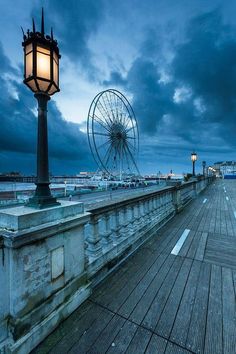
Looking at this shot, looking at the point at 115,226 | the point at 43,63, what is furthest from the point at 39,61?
the point at 115,226

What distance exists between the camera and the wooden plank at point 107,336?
4.75ft

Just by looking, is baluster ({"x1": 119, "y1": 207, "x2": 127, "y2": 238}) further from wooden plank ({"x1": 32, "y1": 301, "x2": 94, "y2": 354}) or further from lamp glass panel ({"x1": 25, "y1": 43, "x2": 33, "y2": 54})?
lamp glass panel ({"x1": 25, "y1": 43, "x2": 33, "y2": 54})

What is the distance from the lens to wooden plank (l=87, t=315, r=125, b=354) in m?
1.45

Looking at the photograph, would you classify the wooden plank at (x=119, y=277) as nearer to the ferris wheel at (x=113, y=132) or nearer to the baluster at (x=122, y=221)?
the baluster at (x=122, y=221)

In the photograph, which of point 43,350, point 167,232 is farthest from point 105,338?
point 167,232

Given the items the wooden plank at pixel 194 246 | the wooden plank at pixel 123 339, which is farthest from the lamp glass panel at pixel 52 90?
the wooden plank at pixel 194 246

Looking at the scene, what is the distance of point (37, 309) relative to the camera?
1.50m

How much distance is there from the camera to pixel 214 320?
173 cm

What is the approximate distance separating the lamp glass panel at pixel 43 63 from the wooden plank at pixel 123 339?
2.55 m

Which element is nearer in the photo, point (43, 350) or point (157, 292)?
point (43, 350)

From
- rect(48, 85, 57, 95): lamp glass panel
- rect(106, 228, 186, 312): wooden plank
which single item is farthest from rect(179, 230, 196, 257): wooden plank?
rect(48, 85, 57, 95): lamp glass panel

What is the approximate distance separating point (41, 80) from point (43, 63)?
0.60 feet

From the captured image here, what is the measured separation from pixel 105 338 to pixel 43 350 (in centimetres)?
53

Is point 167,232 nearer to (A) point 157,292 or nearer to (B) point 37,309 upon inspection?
(A) point 157,292
